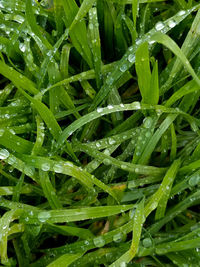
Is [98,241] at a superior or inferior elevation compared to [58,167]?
inferior

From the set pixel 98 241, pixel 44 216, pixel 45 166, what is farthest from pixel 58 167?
pixel 98 241

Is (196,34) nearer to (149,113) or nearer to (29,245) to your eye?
(149,113)

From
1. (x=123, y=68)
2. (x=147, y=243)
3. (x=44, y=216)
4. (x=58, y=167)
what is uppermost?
(x=123, y=68)

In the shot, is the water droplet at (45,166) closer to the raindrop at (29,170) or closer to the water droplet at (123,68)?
the raindrop at (29,170)

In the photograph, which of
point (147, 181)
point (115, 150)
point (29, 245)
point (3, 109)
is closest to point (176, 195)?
point (147, 181)

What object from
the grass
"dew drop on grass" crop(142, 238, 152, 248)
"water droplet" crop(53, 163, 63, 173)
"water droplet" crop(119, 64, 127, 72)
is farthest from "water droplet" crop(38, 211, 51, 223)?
"water droplet" crop(119, 64, 127, 72)

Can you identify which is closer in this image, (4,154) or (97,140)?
(4,154)

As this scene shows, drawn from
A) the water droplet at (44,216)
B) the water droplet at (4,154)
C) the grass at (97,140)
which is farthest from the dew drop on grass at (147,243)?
the water droplet at (4,154)

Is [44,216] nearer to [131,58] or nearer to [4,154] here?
[4,154]
